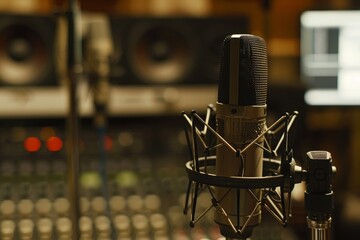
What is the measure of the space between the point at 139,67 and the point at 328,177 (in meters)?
0.98

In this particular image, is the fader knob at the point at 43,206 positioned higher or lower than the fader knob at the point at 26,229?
higher

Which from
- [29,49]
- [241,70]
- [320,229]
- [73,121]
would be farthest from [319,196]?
[29,49]

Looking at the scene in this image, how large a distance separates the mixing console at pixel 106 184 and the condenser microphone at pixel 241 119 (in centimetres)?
38

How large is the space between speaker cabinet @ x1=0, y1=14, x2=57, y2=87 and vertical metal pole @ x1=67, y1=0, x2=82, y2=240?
589 mm

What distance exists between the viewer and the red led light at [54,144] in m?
1.29

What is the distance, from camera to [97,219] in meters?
1.05

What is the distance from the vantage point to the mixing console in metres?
1.04

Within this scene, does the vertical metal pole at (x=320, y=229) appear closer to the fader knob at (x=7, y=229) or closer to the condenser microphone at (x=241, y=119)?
the condenser microphone at (x=241, y=119)

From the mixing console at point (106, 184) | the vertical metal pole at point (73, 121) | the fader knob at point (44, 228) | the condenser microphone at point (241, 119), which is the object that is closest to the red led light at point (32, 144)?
the mixing console at point (106, 184)

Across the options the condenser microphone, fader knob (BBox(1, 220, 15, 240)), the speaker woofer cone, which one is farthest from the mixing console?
the condenser microphone

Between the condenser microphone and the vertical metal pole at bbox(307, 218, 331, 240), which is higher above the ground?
the condenser microphone

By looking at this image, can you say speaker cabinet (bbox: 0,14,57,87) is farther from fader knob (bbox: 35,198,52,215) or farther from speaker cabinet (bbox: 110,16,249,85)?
fader knob (bbox: 35,198,52,215)

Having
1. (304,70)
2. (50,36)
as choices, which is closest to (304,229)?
(304,70)

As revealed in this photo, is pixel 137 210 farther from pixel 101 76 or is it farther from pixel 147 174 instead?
pixel 101 76
